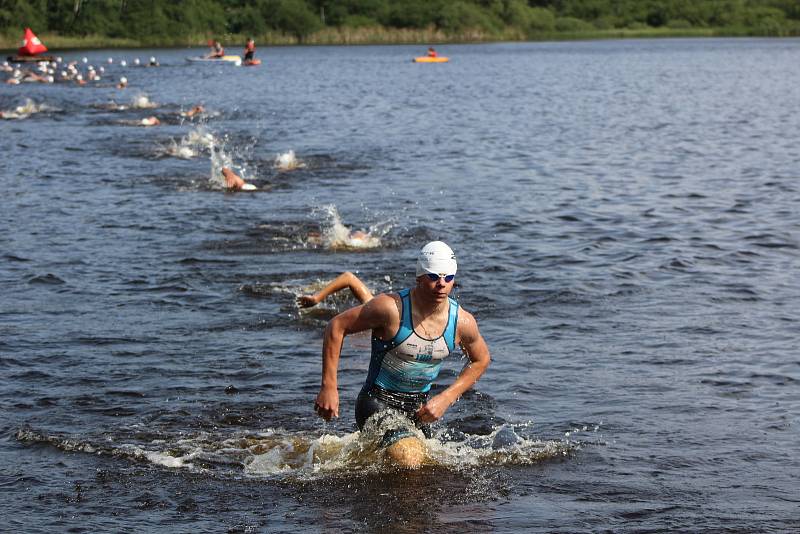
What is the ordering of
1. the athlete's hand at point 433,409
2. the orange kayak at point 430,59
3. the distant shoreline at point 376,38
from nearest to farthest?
the athlete's hand at point 433,409
the orange kayak at point 430,59
the distant shoreline at point 376,38

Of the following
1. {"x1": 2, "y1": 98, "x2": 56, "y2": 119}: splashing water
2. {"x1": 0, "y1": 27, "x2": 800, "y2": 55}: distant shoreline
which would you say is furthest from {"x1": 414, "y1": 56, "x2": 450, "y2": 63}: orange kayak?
{"x1": 2, "y1": 98, "x2": 56, "y2": 119}: splashing water

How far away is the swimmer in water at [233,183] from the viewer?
914 inches

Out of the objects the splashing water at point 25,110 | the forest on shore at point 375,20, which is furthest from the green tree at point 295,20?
the splashing water at point 25,110

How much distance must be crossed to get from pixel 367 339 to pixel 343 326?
515 cm

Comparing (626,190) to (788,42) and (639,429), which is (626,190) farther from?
(788,42)

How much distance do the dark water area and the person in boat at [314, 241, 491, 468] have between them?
0.58 metres

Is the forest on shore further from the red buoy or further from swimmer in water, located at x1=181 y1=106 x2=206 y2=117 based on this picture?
swimmer in water, located at x1=181 y1=106 x2=206 y2=117

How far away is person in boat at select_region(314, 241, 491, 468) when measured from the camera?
8.15m

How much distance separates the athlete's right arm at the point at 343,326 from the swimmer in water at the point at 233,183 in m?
15.2

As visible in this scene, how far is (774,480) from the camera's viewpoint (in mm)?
9383

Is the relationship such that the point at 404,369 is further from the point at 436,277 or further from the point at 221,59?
the point at 221,59

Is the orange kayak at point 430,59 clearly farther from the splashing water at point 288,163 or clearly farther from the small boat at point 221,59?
the splashing water at point 288,163

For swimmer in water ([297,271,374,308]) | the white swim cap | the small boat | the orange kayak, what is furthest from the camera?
the orange kayak

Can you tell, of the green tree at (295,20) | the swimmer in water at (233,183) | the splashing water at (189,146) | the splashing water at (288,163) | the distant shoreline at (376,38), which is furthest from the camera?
the green tree at (295,20)
